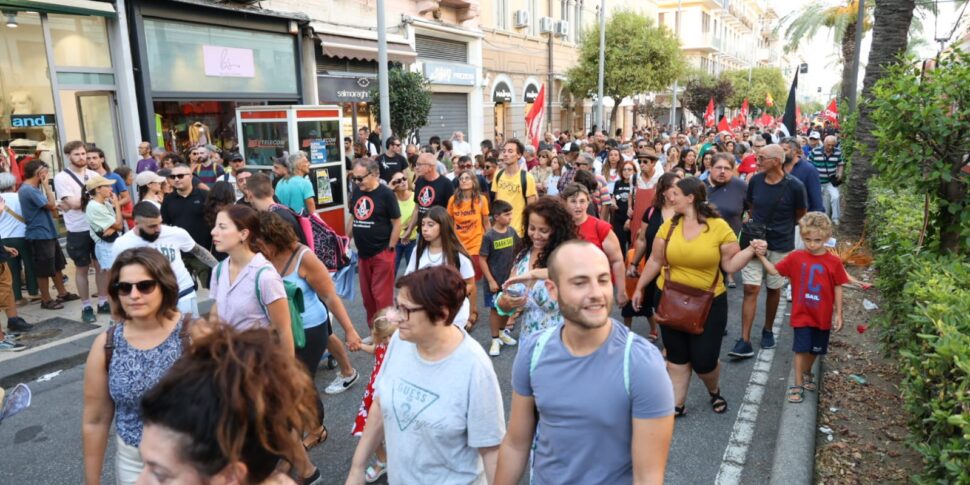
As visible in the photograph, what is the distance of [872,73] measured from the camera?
10.4 meters

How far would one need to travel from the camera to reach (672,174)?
230 inches

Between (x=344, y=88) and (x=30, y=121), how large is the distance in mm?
7470

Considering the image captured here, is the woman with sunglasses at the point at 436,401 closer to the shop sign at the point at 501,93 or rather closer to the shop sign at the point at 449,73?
the shop sign at the point at 449,73

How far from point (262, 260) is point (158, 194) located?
3.98m

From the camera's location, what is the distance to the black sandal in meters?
4.73

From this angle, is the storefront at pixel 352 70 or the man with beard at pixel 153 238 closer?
the man with beard at pixel 153 238

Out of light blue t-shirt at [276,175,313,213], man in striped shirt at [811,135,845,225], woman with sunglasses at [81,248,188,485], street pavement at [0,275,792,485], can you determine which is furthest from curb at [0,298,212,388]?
man in striped shirt at [811,135,845,225]

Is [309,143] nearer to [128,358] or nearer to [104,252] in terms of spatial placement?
[104,252]

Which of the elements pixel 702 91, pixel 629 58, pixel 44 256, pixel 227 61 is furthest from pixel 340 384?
pixel 702 91

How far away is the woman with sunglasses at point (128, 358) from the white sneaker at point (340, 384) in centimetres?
238

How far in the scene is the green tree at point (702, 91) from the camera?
40344 millimetres

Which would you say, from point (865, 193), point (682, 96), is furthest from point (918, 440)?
point (682, 96)

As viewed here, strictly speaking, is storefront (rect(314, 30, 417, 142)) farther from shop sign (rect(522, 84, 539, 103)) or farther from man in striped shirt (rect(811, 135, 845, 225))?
man in striped shirt (rect(811, 135, 845, 225))

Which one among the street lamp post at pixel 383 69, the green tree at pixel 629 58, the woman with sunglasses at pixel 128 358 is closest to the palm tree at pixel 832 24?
the green tree at pixel 629 58
